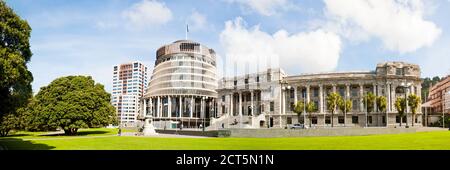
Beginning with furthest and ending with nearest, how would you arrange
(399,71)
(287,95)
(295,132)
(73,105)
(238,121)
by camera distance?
1. (287,95)
2. (238,121)
3. (399,71)
4. (73,105)
5. (295,132)

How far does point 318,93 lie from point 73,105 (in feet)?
200

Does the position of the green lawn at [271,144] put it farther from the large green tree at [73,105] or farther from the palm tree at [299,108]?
the palm tree at [299,108]

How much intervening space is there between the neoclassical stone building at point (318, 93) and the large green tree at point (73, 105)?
3221cm

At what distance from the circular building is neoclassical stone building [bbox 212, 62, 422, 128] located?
30673 mm

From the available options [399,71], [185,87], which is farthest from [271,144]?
[185,87]

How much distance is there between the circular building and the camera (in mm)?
141250

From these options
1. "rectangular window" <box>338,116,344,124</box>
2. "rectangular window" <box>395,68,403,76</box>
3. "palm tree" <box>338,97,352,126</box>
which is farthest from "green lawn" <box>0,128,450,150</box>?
"rectangular window" <box>395,68,403,76</box>

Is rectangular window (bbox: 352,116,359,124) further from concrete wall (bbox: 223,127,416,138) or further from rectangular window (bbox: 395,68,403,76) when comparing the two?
concrete wall (bbox: 223,127,416,138)

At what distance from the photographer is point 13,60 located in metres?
29.2

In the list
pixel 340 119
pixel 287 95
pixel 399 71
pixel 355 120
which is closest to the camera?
pixel 399 71

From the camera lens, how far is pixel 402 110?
271 ft

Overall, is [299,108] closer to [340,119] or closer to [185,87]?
[340,119]

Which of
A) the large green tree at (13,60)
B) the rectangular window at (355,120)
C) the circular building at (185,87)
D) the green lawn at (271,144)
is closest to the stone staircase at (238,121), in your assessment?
the rectangular window at (355,120)
